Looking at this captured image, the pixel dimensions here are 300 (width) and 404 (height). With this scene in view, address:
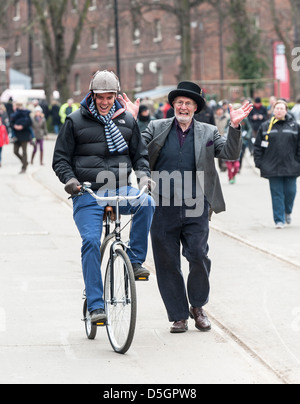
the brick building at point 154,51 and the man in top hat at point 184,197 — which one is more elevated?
the brick building at point 154,51

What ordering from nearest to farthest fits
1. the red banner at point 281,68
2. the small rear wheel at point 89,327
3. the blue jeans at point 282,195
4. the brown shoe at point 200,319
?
the small rear wheel at point 89,327, the brown shoe at point 200,319, the blue jeans at point 282,195, the red banner at point 281,68

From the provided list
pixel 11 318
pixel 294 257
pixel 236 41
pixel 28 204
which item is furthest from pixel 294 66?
pixel 11 318

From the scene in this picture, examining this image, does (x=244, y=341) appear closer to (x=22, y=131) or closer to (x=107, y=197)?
(x=107, y=197)

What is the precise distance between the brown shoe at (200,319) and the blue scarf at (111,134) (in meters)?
1.41

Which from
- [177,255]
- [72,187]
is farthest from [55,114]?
[72,187]

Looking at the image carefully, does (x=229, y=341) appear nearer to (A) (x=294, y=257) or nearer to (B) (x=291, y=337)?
(B) (x=291, y=337)

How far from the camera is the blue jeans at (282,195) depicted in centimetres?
1469

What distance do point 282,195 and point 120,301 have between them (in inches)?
321

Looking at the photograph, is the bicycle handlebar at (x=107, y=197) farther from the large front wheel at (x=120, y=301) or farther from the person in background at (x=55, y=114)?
the person in background at (x=55, y=114)

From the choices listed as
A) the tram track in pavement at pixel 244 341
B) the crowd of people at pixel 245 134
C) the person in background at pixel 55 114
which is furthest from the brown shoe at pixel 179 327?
the person in background at pixel 55 114

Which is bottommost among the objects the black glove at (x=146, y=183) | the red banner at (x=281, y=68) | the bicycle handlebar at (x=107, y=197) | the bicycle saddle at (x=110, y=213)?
the bicycle saddle at (x=110, y=213)

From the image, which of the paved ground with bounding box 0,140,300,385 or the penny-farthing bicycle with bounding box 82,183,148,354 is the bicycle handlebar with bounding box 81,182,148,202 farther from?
the paved ground with bounding box 0,140,300,385

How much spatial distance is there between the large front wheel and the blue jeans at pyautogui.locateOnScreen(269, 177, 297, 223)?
7.68 metres

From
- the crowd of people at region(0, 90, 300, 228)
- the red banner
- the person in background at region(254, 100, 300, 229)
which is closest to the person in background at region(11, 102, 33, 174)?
the crowd of people at region(0, 90, 300, 228)
